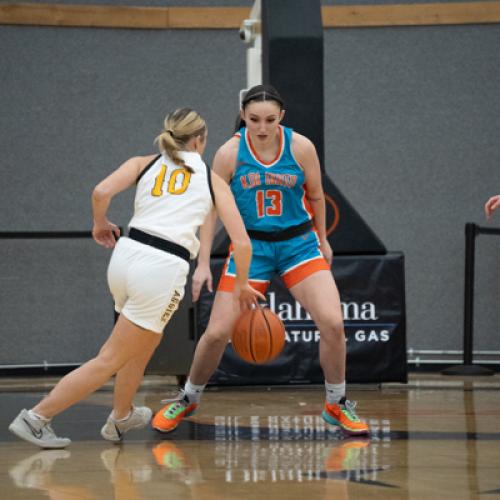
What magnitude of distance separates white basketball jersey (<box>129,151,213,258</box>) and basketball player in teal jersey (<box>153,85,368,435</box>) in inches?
19.7

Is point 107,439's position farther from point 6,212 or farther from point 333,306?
point 6,212

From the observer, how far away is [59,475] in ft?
12.8

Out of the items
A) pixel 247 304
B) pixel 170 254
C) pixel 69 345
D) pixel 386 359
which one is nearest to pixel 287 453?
pixel 247 304

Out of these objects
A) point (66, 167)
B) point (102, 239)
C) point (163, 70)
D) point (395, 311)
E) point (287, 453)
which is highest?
point (163, 70)

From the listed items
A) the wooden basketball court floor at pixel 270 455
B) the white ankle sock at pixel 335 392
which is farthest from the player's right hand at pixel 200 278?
the white ankle sock at pixel 335 392

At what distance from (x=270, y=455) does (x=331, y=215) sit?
305cm

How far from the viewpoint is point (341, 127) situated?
9.85 metres

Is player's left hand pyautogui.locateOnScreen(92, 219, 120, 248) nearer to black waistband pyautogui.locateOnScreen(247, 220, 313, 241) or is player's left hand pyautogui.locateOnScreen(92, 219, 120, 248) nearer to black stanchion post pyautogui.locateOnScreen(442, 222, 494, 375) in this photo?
black waistband pyautogui.locateOnScreen(247, 220, 313, 241)

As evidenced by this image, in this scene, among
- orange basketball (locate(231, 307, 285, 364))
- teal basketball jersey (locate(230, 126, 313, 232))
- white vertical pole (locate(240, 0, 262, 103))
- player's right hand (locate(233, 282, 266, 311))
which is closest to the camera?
player's right hand (locate(233, 282, 266, 311))

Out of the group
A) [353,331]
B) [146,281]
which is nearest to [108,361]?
[146,281]

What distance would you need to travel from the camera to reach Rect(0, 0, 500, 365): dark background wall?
953 cm

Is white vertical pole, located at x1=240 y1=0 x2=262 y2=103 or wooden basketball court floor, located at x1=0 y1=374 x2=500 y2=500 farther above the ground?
white vertical pole, located at x1=240 y1=0 x2=262 y2=103

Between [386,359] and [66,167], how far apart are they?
3941 mm

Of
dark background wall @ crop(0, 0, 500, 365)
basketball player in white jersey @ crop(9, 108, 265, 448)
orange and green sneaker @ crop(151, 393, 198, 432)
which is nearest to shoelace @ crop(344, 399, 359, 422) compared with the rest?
orange and green sneaker @ crop(151, 393, 198, 432)
